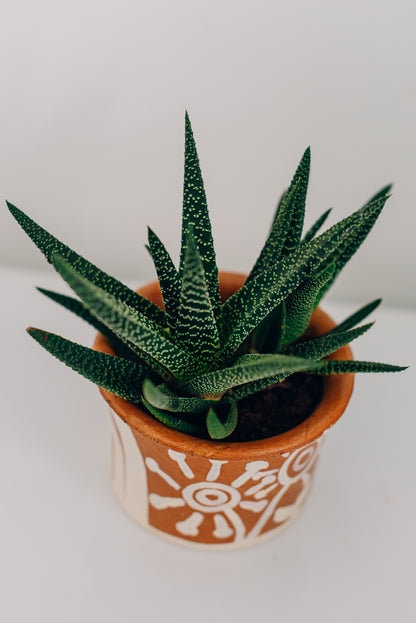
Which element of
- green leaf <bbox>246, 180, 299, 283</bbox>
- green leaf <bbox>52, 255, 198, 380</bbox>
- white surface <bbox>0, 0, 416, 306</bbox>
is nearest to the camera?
green leaf <bbox>52, 255, 198, 380</bbox>

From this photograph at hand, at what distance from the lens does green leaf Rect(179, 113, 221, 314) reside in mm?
347

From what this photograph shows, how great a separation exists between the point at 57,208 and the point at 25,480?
0.29m

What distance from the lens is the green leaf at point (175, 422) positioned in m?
0.39

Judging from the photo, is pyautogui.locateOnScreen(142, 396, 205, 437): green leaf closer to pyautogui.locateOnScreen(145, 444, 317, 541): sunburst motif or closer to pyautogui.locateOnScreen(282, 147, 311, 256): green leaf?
pyautogui.locateOnScreen(145, 444, 317, 541): sunburst motif

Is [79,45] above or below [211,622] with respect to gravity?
above

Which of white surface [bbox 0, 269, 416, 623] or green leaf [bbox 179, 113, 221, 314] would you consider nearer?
green leaf [bbox 179, 113, 221, 314]

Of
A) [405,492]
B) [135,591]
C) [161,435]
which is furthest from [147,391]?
[405,492]

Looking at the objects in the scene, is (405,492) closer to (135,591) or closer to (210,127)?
(135,591)

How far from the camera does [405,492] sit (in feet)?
1.77

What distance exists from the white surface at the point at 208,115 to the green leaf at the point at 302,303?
0.24 m

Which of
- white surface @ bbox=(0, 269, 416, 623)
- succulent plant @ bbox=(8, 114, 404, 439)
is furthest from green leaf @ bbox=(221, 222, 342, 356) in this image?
white surface @ bbox=(0, 269, 416, 623)

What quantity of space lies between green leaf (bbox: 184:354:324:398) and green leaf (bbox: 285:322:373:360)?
5 cm

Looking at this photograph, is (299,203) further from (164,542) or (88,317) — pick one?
(164,542)

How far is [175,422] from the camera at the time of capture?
0.39 metres
